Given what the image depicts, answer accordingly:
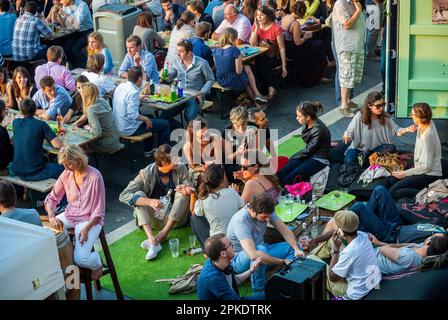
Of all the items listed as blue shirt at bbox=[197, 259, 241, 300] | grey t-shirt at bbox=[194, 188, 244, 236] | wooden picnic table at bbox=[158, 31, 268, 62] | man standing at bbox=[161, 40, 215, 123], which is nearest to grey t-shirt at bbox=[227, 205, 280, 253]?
grey t-shirt at bbox=[194, 188, 244, 236]

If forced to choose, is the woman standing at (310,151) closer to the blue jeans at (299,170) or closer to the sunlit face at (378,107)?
the blue jeans at (299,170)

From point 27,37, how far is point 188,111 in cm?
363

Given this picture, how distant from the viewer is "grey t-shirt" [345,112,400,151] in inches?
393

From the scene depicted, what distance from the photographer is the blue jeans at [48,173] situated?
384 inches

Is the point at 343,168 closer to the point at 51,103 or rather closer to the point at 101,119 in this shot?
the point at 101,119

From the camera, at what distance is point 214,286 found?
6867 mm

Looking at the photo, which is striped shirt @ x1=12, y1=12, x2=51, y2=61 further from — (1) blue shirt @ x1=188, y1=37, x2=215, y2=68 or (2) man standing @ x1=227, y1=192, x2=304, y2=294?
(2) man standing @ x1=227, y1=192, x2=304, y2=294

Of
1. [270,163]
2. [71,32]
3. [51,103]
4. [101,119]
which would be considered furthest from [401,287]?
[71,32]

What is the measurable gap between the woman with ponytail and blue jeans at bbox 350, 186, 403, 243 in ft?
3.93

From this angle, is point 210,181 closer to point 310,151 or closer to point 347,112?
point 310,151

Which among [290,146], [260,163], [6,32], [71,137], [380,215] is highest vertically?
[6,32]

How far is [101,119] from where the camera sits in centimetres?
1043

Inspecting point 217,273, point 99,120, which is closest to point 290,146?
point 99,120
